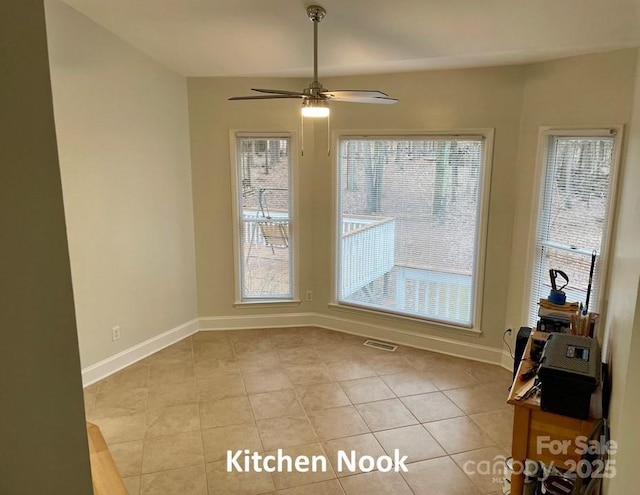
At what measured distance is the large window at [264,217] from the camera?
490 centimetres

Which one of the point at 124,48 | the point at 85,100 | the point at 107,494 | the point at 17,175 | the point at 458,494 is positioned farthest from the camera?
the point at 124,48

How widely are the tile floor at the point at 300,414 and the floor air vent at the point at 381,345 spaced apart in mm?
126

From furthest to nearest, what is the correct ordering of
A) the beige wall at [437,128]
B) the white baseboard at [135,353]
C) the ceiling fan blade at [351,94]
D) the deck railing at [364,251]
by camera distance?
the deck railing at [364,251]
the white baseboard at [135,353]
the beige wall at [437,128]
the ceiling fan blade at [351,94]

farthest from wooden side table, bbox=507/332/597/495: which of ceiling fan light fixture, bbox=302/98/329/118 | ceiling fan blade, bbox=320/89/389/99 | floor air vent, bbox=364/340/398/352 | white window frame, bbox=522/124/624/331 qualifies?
floor air vent, bbox=364/340/398/352

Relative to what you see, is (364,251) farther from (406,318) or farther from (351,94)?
(351,94)

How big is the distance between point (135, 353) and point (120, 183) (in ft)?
5.31

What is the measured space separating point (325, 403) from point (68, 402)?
308cm

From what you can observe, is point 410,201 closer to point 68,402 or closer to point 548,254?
point 548,254

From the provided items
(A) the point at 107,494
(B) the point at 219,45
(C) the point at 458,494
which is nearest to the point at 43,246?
(A) the point at 107,494

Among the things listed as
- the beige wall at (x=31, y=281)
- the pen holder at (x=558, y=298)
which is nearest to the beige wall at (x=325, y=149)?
the pen holder at (x=558, y=298)

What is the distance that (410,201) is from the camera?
4629mm

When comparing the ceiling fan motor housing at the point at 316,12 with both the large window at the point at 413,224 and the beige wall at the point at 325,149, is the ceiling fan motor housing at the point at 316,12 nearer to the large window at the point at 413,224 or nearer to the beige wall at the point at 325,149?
the beige wall at the point at 325,149

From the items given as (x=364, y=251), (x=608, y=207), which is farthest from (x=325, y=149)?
(x=608, y=207)

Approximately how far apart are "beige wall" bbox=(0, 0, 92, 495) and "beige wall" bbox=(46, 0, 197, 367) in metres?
3.17
